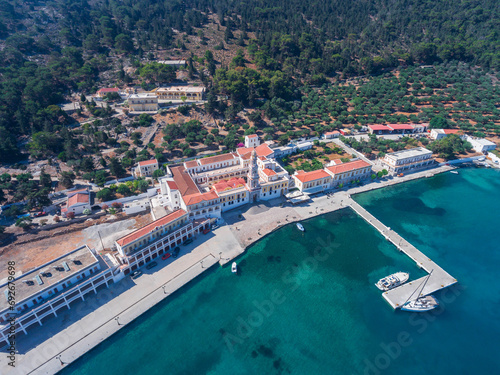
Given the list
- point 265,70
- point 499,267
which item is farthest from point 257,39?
point 499,267

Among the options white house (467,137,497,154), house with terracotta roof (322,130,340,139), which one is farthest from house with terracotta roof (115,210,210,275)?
white house (467,137,497,154)

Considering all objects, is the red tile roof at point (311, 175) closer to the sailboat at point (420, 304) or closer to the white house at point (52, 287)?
the sailboat at point (420, 304)

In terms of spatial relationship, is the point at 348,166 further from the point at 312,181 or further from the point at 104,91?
the point at 104,91

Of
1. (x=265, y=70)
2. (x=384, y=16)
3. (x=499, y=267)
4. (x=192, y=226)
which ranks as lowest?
(x=499, y=267)

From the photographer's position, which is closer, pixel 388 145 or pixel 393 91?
pixel 388 145

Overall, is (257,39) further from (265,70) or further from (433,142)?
(433,142)
